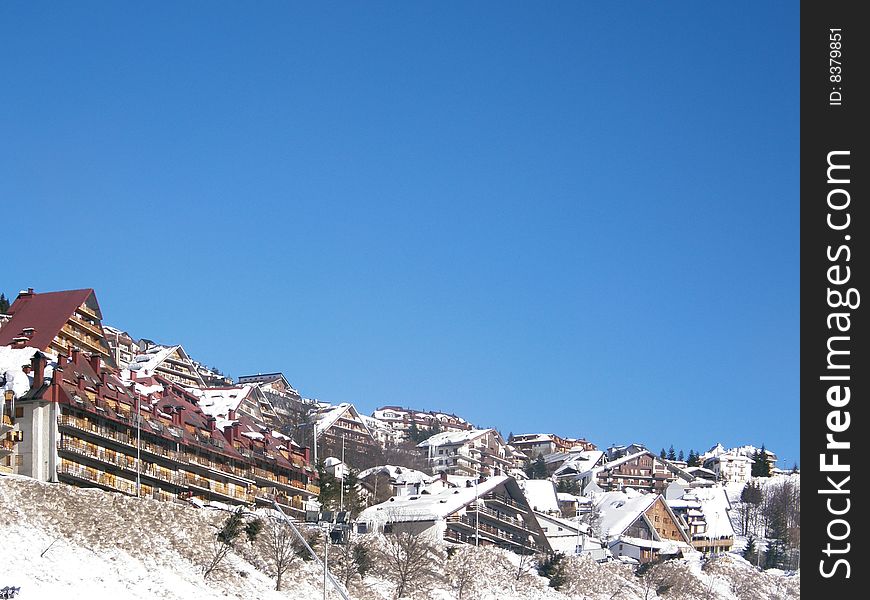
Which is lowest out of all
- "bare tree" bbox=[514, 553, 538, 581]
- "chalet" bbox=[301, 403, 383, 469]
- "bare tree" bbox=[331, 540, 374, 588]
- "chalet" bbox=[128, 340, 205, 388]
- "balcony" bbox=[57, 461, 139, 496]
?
"bare tree" bbox=[514, 553, 538, 581]

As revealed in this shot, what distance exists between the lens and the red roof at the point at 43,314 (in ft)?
298

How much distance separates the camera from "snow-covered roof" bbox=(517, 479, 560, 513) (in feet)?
478

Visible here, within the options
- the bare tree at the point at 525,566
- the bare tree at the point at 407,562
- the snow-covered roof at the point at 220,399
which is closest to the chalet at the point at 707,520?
the bare tree at the point at 525,566

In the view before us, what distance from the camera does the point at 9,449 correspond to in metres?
70.8

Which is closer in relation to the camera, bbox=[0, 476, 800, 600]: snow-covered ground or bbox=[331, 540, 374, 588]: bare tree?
bbox=[0, 476, 800, 600]: snow-covered ground

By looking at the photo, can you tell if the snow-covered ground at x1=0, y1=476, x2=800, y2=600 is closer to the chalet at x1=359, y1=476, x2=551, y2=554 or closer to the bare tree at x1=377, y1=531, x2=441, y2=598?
the bare tree at x1=377, y1=531, x2=441, y2=598

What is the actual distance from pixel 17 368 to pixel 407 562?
2576 centimetres

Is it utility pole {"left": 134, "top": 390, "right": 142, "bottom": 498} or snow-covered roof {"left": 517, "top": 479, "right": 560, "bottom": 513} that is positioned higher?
utility pole {"left": 134, "top": 390, "right": 142, "bottom": 498}

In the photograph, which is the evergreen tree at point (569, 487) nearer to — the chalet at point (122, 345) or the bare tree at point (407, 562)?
the chalet at point (122, 345)

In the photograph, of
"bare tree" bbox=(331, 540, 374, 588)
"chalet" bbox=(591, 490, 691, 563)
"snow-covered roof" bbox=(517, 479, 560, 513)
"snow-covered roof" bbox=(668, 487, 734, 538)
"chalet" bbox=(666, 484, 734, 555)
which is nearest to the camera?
"bare tree" bbox=(331, 540, 374, 588)

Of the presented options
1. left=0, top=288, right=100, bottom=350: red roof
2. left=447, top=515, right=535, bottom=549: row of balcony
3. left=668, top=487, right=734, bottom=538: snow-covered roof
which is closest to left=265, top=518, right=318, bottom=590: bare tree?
left=0, top=288, right=100, bottom=350: red roof

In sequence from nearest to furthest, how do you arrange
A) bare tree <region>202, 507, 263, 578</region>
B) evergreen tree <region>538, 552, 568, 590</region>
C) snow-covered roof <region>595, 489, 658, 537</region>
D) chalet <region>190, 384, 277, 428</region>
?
bare tree <region>202, 507, 263, 578</region> < evergreen tree <region>538, 552, 568, 590</region> < chalet <region>190, 384, 277, 428</region> < snow-covered roof <region>595, 489, 658, 537</region>

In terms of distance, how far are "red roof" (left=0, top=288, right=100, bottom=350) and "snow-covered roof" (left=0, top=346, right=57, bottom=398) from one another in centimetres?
445
